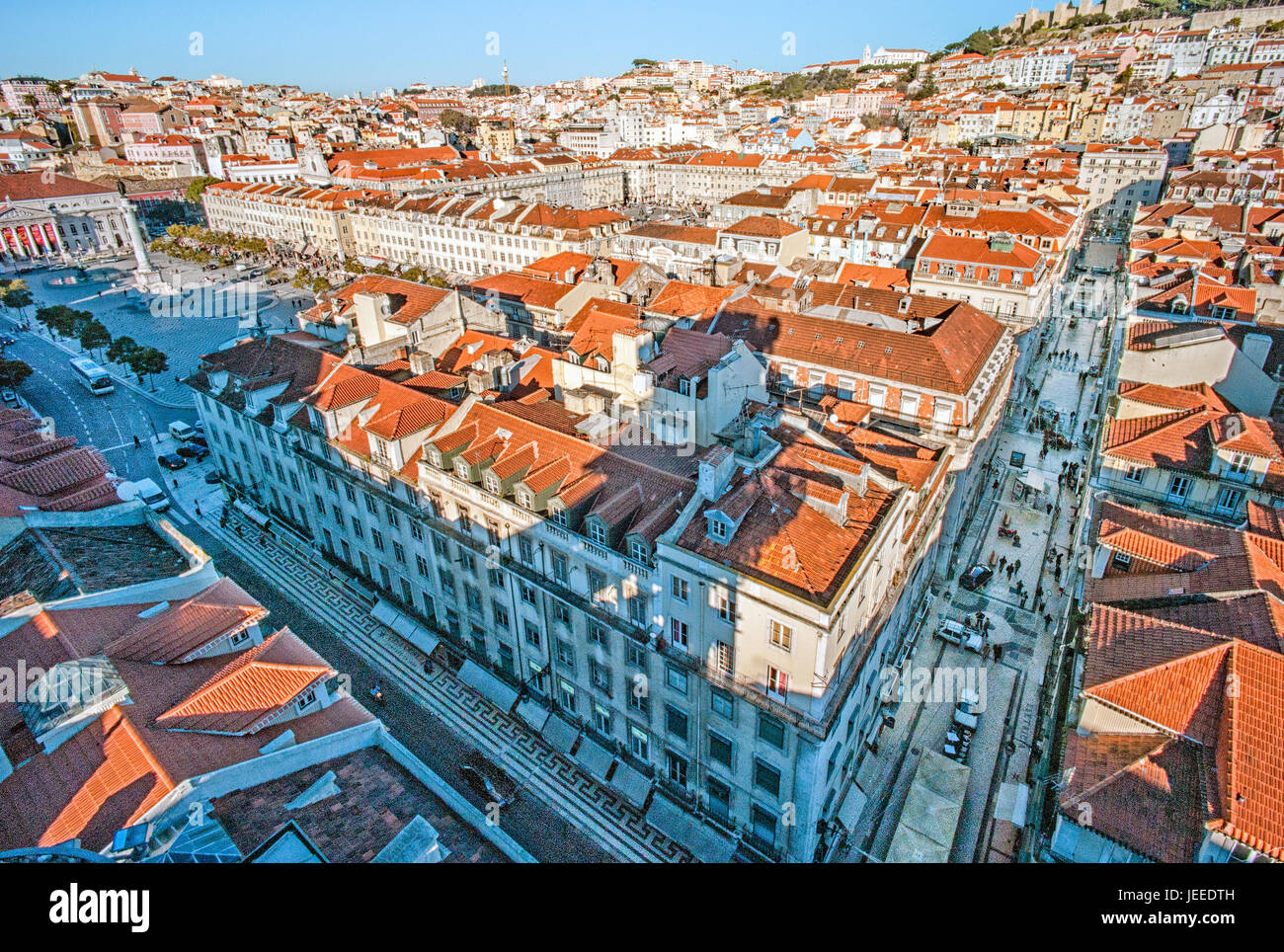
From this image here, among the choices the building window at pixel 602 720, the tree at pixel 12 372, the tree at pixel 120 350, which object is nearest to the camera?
the building window at pixel 602 720

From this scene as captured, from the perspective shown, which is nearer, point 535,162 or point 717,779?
point 717,779

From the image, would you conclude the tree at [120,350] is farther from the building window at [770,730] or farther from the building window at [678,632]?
the building window at [770,730]

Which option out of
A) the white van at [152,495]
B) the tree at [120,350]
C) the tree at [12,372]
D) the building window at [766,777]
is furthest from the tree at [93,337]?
the building window at [766,777]

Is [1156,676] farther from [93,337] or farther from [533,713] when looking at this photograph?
[93,337]

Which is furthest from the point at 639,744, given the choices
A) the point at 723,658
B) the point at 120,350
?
the point at 120,350

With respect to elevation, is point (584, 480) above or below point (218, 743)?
above

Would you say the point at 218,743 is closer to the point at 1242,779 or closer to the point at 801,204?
the point at 1242,779
